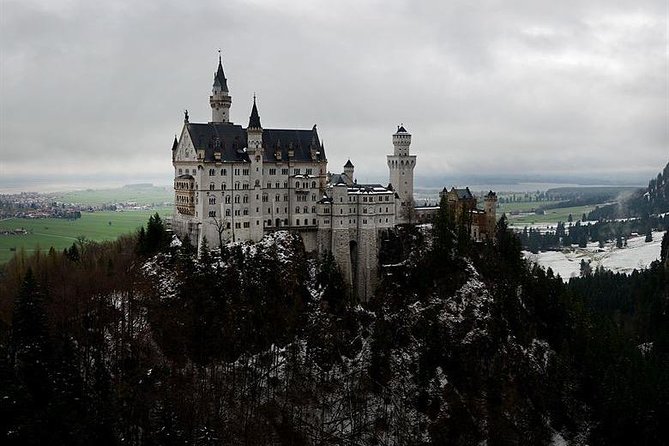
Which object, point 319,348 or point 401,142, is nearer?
point 319,348

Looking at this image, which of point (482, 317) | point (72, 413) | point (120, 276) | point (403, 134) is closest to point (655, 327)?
point (482, 317)

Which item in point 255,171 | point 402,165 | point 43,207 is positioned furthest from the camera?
point 43,207

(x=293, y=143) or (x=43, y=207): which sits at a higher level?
(x=293, y=143)

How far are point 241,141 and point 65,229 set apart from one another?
178ft

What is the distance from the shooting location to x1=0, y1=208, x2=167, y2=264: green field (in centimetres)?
9956

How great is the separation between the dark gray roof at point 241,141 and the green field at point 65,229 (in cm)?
2012

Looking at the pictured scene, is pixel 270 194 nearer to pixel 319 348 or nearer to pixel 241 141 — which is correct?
pixel 241 141

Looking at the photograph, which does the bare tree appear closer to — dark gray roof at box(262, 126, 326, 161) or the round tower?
dark gray roof at box(262, 126, 326, 161)

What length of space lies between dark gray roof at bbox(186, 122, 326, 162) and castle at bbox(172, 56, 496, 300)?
0.42 feet

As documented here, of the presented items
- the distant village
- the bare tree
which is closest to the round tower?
the bare tree

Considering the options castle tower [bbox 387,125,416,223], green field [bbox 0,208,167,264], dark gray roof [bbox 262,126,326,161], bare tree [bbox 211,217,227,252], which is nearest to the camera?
bare tree [bbox 211,217,227,252]

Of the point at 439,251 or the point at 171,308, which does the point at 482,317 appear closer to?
the point at 439,251

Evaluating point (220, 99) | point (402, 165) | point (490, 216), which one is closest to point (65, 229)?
point (220, 99)

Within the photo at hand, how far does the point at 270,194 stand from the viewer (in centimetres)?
8531
